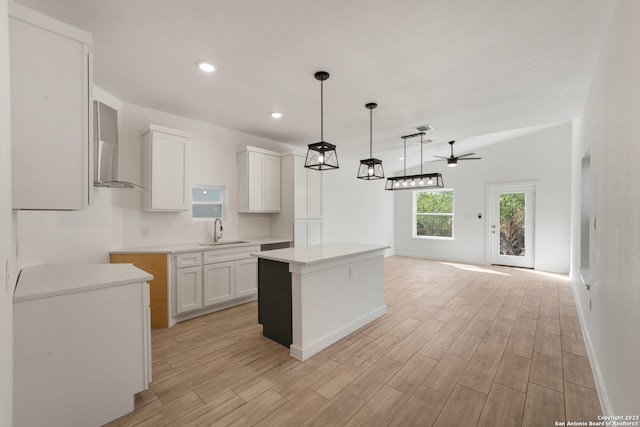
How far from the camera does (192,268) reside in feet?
11.3

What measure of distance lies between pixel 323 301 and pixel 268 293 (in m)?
0.62

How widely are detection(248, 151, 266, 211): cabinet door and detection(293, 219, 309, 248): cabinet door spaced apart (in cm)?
65

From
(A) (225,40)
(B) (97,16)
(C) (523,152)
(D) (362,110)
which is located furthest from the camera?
(C) (523,152)

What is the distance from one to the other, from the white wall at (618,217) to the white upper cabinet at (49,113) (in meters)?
2.94

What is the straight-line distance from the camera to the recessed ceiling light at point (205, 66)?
2508 millimetres

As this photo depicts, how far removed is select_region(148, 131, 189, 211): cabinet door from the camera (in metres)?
3.43

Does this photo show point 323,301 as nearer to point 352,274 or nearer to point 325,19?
point 352,274

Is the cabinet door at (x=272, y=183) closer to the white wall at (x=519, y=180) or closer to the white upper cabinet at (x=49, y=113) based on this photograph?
the white upper cabinet at (x=49, y=113)

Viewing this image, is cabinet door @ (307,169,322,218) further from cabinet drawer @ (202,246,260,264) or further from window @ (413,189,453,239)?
window @ (413,189,453,239)

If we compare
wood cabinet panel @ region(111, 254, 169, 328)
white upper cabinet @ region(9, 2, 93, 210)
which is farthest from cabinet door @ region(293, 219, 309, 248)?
white upper cabinet @ region(9, 2, 93, 210)

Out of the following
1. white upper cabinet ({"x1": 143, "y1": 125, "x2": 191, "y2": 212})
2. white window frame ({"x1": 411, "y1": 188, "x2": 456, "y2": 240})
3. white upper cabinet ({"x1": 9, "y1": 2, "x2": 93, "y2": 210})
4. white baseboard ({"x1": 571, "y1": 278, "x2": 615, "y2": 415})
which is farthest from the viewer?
white window frame ({"x1": 411, "y1": 188, "x2": 456, "y2": 240})

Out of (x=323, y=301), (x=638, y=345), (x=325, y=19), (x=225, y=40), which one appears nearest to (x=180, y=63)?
(x=225, y=40)

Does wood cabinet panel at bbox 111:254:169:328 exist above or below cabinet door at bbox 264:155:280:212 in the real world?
below

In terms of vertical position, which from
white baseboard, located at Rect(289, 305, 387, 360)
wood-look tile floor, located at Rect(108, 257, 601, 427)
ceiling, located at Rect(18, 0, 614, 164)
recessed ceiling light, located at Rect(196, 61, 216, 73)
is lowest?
wood-look tile floor, located at Rect(108, 257, 601, 427)
